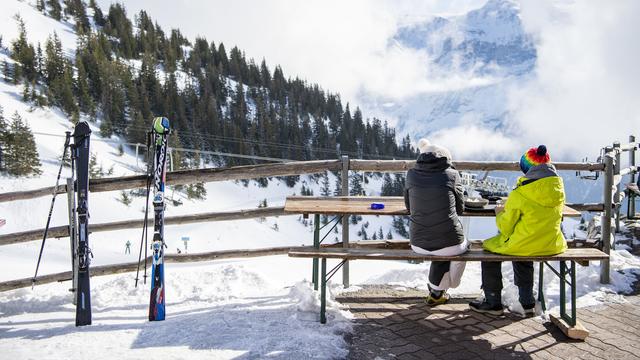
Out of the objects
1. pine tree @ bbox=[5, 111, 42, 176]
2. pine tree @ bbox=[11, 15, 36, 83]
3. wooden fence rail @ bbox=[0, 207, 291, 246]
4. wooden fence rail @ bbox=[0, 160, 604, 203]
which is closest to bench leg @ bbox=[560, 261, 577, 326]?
wooden fence rail @ bbox=[0, 160, 604, 203]

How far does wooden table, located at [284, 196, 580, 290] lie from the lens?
14.9 ft

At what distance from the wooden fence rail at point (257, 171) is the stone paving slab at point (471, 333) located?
1.69 m

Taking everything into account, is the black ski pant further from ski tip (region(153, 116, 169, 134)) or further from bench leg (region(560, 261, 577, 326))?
ski tip (region(153, 116, 169, 134))

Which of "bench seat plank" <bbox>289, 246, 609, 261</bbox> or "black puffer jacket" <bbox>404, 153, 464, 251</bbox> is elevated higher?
"black puffer jacket" <bbox>404, 153, 464, 251</bbox>

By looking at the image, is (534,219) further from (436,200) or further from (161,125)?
(161,125)

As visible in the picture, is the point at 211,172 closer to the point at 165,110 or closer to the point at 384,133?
the point at 165,110

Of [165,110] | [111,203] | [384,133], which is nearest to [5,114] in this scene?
[111,203]

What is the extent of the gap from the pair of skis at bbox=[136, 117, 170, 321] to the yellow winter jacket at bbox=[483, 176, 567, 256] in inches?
136

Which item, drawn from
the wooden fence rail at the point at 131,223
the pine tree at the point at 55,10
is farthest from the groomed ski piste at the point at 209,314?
the pine tree at the point at 55,10

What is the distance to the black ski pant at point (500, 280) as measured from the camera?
14.9 feet

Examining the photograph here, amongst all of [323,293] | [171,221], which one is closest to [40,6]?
[171,221]

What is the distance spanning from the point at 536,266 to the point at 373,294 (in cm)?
247

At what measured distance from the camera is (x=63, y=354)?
3744 millimetres

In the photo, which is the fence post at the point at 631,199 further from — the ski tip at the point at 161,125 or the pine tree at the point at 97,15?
the pine tree at the point at 97,15
